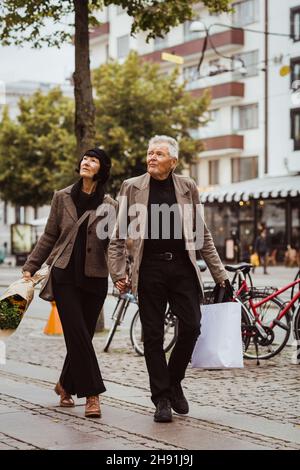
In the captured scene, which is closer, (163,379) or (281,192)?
(163,379)

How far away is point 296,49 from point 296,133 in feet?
12.7

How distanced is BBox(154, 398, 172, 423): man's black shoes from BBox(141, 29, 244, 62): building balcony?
44.1m

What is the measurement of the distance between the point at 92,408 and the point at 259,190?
36417 mm

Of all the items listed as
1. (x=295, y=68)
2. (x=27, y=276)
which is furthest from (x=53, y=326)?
(x=295, y=68)

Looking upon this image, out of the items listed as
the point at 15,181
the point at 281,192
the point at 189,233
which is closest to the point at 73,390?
the point at 189,233

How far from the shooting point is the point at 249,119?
5053 centimetres

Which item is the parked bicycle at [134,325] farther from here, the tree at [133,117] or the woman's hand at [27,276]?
the tree at [133,117]

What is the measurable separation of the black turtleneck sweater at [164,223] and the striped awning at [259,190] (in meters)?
34.2

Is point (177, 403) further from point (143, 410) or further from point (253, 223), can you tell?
point (253, 223)

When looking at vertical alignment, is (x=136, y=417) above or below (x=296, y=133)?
below
